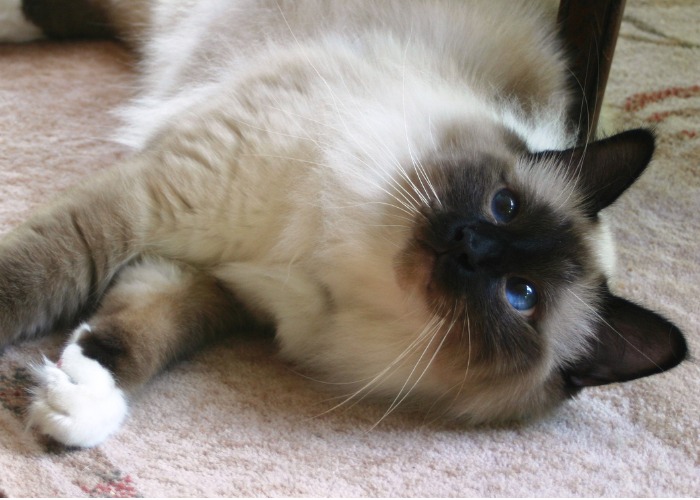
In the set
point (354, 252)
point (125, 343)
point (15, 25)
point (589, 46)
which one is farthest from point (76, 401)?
point (15, 25)

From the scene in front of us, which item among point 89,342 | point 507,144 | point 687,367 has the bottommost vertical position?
point 687,367

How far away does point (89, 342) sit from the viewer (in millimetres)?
1233

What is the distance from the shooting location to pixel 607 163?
4.53 ft

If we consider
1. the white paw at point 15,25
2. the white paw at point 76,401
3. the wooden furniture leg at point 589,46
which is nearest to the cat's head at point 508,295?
the wooden furniture leg at point 589,46

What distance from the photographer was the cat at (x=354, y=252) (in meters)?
1.25

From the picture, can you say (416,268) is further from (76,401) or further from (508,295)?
(76,401)

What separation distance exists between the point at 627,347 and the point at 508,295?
0.23 meters

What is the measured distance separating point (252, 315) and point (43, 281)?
0.39 meters

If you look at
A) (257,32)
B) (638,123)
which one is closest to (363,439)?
(257,32)

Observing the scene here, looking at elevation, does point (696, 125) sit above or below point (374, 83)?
below

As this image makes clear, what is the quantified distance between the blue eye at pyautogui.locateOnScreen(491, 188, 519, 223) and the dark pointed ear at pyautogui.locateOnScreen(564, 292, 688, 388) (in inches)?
9.4

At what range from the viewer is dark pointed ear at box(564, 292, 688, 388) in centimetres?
125

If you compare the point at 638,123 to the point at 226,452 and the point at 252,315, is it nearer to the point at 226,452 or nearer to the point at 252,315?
the point at 252,315

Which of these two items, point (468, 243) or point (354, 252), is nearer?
point (468, 243)
